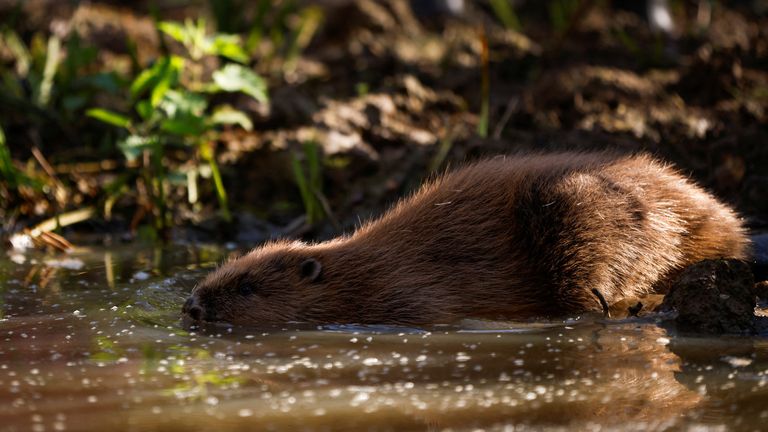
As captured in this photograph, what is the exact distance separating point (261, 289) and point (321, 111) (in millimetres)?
3241

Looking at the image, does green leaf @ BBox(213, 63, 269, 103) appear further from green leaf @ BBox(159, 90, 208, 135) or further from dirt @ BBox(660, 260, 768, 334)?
dirt @ BBox(660, 260, 768, 334)

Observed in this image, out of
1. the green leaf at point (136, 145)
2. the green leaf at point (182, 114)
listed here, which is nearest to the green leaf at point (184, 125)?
the green leaf at point (182, 114)

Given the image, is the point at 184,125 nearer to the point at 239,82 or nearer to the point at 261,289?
the point at 239,82

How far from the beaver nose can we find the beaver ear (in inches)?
20.7

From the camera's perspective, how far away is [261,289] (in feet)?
16.1

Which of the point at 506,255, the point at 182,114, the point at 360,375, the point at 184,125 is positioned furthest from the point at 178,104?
the point at 360,375

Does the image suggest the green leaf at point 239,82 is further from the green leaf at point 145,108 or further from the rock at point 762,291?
the rock at point 762,291

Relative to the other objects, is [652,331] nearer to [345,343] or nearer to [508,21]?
[345,343]

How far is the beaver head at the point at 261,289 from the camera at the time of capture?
476 centimetres

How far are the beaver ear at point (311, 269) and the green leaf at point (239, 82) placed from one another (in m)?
1.91

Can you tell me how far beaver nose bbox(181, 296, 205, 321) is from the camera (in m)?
4.59

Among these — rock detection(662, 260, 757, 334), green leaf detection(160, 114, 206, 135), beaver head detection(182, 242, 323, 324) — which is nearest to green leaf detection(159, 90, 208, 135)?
green leaf detection(160, 114, 206, 135)

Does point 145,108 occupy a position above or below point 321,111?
above

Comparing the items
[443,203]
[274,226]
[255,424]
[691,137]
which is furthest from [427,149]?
A: [255,424]
